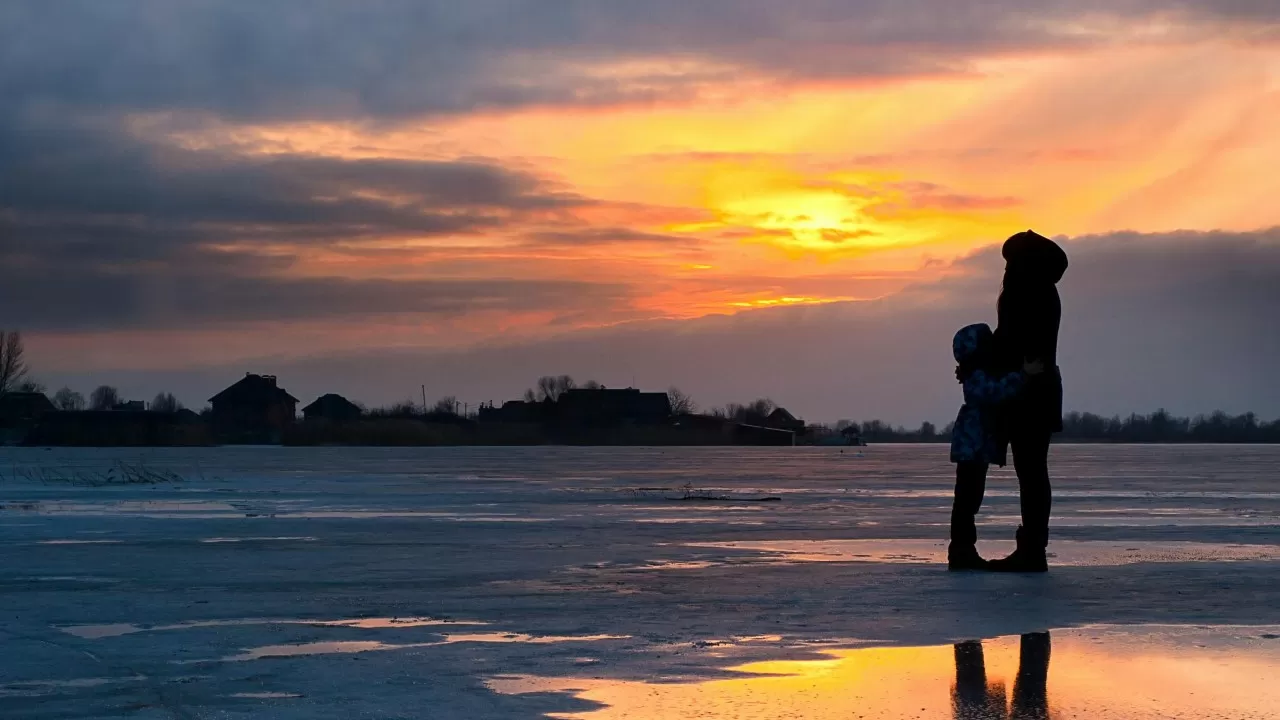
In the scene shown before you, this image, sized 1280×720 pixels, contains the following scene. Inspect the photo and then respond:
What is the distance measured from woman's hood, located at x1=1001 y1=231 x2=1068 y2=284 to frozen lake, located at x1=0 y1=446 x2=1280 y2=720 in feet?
10.2

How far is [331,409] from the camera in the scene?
A: 193000mm

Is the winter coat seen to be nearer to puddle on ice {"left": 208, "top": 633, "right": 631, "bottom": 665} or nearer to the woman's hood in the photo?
the woman's hood

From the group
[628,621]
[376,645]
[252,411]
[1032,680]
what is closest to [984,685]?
[1032,680]

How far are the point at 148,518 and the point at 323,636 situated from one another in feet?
52.4

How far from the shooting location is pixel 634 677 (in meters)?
8.59

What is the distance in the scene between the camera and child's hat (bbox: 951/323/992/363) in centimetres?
1549

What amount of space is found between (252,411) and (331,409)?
24113 millimetres

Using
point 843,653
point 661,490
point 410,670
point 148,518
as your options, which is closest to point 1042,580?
point 843,653

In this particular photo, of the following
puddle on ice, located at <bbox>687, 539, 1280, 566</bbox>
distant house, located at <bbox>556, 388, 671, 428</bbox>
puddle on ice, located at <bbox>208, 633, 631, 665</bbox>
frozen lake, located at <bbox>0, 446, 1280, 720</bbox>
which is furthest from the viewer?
distant house, located at <bbox>556, 388, 671, 428</bbox>

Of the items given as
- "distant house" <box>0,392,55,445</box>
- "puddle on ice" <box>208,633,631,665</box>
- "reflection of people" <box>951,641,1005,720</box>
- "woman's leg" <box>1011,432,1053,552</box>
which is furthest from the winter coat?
"distant house" <box>0,392,55,445</box>

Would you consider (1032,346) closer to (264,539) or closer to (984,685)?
(984,685)

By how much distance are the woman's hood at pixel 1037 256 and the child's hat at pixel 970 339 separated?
2.53 feet

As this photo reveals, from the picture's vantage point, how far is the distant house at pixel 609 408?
177250 mm

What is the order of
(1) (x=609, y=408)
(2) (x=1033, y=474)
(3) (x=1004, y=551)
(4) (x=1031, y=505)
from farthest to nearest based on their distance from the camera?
(1) (x=609, y=408)
(3) (x=1004, y=551)
(2) (x=1033, y=474)
(4) (x=1031, y=505)
